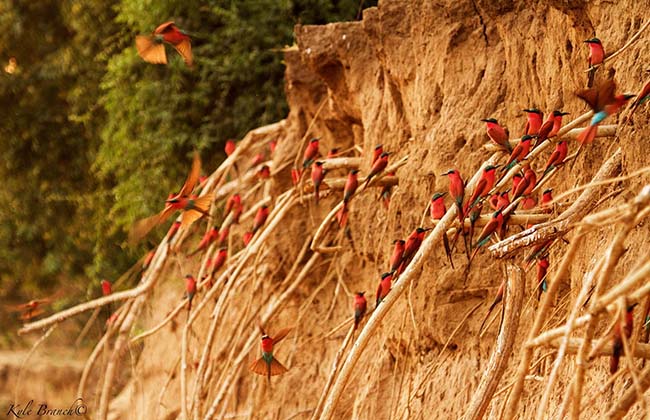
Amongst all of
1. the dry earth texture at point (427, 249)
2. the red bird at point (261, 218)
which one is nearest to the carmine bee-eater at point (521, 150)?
the dry earth texture at point (427, 249)

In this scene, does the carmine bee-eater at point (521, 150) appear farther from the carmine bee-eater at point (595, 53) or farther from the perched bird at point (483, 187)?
the carmine bee-eater at point (595, 53)

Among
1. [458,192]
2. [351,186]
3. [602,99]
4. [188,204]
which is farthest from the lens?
[188,204]

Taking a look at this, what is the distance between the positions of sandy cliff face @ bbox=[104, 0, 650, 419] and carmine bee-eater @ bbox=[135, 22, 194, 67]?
0.49 m

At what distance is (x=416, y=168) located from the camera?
11.0 feet

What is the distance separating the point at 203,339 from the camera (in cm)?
481

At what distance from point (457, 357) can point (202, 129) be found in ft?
9.14

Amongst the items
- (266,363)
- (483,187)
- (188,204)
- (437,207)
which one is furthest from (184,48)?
(483,187)

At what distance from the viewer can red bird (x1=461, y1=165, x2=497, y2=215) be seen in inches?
102

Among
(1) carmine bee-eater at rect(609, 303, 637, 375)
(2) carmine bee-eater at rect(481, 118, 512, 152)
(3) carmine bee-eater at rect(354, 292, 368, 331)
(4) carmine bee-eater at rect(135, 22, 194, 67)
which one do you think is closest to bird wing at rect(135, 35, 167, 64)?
(4) carmine bee-eater at rect(135, 22, 194, 67)

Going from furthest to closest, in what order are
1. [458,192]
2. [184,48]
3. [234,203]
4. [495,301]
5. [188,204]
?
[234,203] < [184,48] < [188,204] < [495,301] < [458,192]

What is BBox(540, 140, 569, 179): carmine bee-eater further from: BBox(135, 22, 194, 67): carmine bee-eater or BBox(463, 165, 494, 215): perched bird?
BBox(135, 22, 194, 67): carmine bee-eater

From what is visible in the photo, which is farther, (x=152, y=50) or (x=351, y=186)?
(x=152, y=50)

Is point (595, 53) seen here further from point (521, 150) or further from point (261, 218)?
point (261, 218)

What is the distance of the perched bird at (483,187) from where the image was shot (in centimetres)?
258
